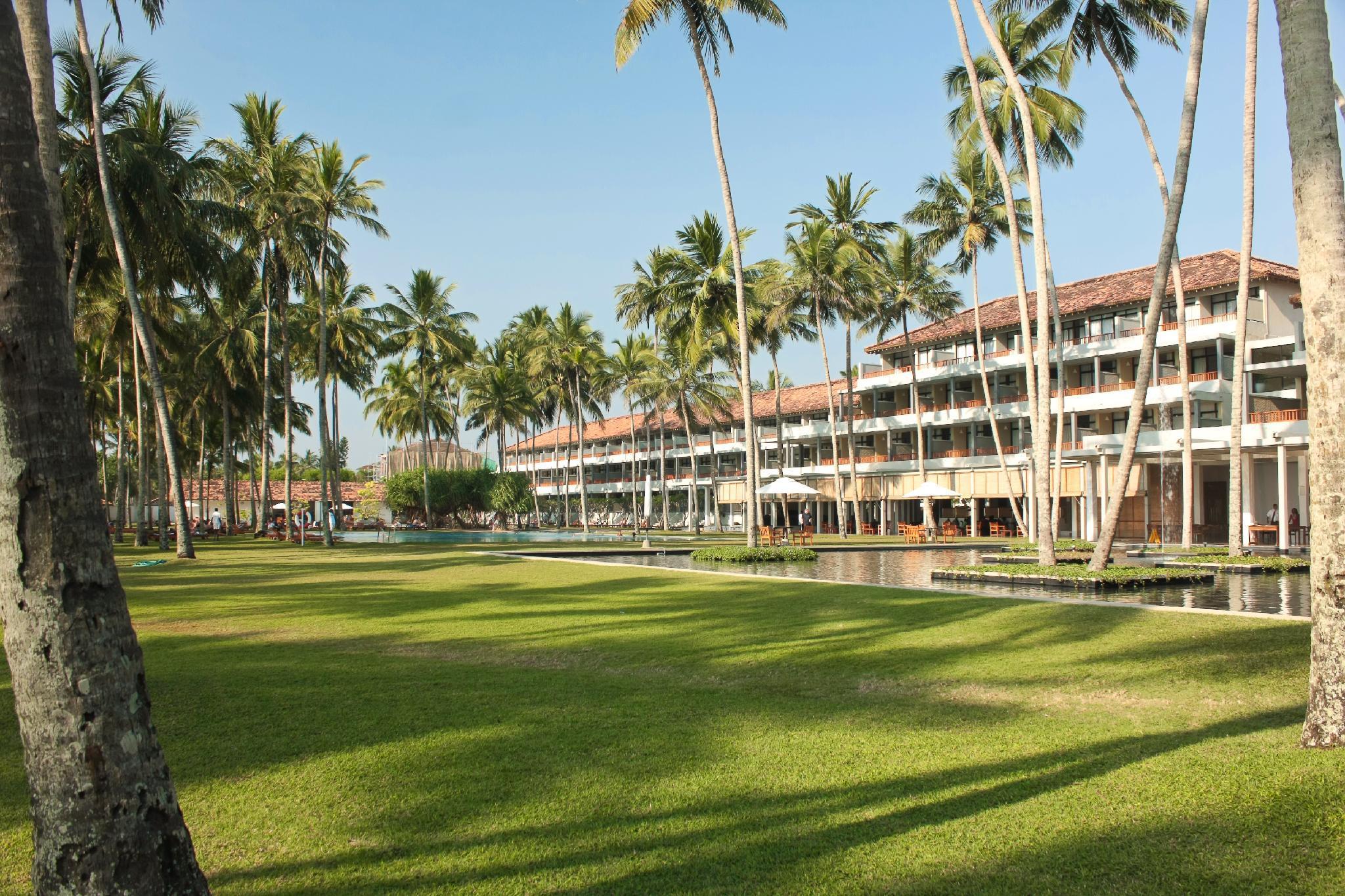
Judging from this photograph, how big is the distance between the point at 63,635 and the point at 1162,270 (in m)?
16.2

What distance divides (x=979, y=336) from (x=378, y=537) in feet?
Result: 96.7

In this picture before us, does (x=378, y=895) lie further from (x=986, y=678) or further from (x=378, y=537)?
(x=378, y=537)

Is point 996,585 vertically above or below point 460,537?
above

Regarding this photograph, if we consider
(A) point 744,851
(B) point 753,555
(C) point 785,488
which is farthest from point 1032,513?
(A) point 744,851

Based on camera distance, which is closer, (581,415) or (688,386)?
(688,386)

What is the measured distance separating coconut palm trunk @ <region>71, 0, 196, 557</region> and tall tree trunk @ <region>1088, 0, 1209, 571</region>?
21133 mm

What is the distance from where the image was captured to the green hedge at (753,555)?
22.3 m

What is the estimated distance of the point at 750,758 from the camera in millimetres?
5582

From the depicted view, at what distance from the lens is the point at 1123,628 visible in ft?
33.2

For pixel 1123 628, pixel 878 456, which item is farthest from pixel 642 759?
pixel 878 456

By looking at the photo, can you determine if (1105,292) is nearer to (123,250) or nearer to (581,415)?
(581,415)

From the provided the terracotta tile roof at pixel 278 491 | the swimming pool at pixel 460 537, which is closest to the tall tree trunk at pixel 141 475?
the swimming pool at pixel 460 537

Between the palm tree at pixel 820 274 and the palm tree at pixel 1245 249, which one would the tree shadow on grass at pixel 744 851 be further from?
the palm tree at pixel 820 274

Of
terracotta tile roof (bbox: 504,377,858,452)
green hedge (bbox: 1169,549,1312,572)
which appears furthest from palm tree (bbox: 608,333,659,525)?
green hedge (bbox: 1169,549,1312,572)
